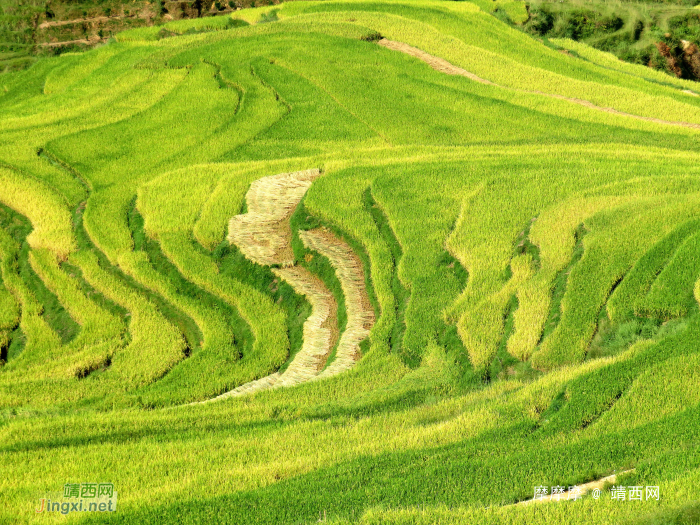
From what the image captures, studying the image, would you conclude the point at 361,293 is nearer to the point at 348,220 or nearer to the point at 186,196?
the point at 348,220

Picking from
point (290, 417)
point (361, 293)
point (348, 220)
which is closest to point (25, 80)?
point (348, 220)

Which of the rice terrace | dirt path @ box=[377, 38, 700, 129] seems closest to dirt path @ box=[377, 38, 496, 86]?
dirt path @ box=[377, 38, 700, 129]

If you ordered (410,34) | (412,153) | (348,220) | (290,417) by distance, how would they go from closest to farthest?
1. (290,417)
2. (348,220)
3. (412,153)
4. (410,34)

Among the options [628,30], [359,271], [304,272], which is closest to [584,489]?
[359,271]

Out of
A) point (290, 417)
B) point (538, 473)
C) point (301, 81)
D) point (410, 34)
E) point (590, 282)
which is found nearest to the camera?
point (538, 473)

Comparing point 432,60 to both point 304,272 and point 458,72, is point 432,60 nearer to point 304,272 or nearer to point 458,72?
point 458,72
